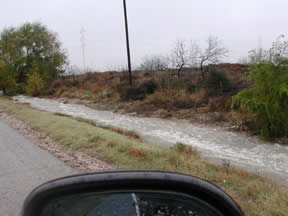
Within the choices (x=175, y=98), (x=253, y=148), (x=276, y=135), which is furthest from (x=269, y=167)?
(x=175, y=98)

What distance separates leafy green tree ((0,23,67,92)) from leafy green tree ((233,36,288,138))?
109 feet

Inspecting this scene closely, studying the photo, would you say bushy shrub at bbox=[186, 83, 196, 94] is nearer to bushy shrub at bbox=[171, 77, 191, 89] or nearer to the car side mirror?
bushy shrub at bbox=[171, 77, 191, 89]

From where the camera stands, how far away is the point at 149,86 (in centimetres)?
1864

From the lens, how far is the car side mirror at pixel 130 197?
3.68 ft

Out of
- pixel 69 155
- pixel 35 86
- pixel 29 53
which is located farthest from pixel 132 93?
pixel 29 53

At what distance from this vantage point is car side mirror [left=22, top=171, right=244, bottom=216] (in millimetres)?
1121

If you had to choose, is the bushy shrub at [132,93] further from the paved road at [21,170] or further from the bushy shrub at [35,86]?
the bushy shrub at [35,86]

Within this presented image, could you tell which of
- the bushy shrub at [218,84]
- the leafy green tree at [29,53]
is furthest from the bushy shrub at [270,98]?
the leafy green tree at [29,53]

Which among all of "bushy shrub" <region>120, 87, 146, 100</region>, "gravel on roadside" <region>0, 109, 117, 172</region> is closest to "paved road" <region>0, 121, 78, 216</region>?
"gravel on roadside" <region>0, 109, 117, 172</region>

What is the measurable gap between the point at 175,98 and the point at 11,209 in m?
12.7

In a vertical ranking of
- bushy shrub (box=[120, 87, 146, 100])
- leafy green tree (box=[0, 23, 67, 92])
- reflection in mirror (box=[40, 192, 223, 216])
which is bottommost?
bushy shrub (box=[120, 87, 146, 100])

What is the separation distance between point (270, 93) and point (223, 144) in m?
2.39

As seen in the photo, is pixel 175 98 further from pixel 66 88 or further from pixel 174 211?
pixel 66 88

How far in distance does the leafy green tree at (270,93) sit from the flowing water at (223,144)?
0.72m
